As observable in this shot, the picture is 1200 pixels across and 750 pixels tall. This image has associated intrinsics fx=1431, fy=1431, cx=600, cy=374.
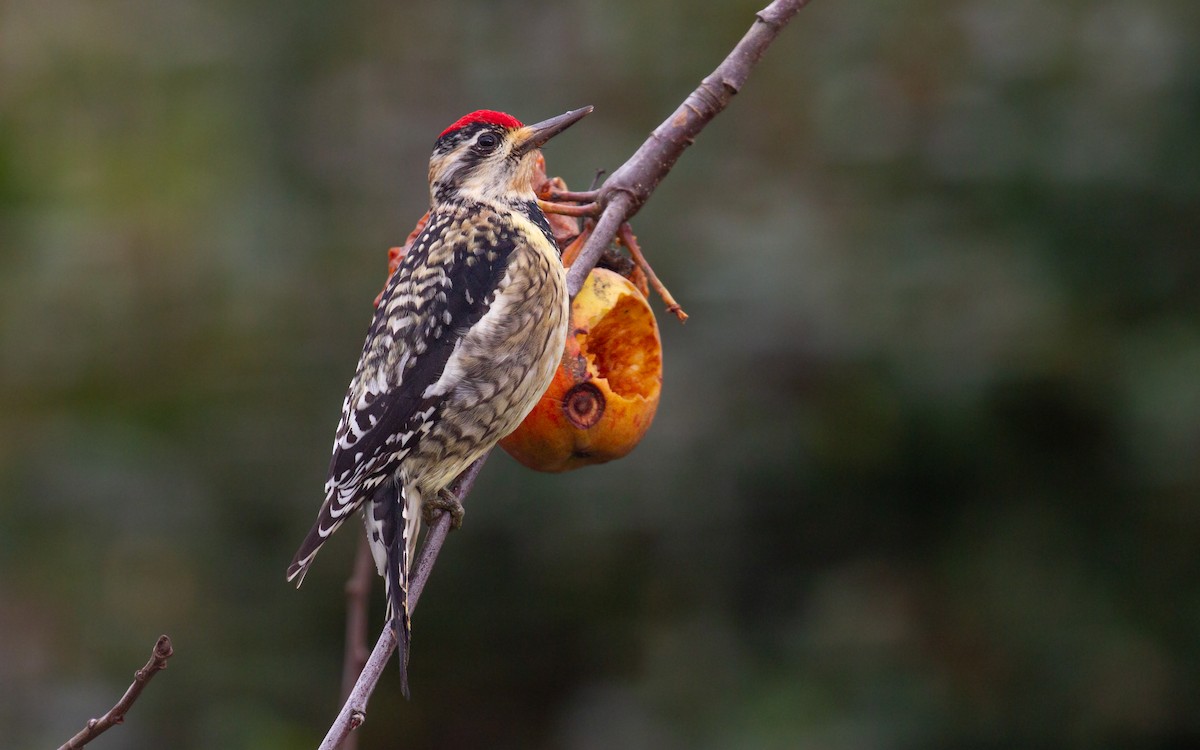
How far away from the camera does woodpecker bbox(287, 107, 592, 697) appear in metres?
2.82

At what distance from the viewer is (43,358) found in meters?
4.36

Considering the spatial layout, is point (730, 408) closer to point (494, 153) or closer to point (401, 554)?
point (494, 153)

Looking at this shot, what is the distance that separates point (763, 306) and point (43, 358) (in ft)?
7.17

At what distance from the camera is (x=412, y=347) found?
2.96 meters

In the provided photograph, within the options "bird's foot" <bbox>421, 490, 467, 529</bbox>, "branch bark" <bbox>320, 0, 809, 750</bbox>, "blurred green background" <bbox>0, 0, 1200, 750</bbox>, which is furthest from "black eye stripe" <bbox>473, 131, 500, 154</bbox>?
"blurred green background" <bbox>0, 0, 1200, 750</bbox>

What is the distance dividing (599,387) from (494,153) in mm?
753

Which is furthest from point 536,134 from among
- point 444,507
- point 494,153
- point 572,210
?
point 444,507

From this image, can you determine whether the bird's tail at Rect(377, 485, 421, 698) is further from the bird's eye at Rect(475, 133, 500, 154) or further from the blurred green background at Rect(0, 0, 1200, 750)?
the blurred green background at Rect(0, 0, 1200, 750)

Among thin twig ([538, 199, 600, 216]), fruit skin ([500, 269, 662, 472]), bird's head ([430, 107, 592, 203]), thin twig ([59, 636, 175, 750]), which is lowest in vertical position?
thin twig ([59, 636, 175, 750])

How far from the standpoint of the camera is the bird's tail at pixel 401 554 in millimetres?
2436

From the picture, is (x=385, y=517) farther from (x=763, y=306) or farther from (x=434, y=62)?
(x=434, y=62)

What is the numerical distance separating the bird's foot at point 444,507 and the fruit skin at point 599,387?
159 millimetres

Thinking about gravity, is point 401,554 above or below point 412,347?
below

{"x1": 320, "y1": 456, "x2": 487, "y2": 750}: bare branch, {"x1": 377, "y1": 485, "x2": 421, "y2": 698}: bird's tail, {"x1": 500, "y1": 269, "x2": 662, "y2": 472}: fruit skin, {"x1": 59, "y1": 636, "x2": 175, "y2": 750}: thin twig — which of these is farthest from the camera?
{"x1": 500, "y1": 269, "x2": 662, "y2": 472}: fruit skin
